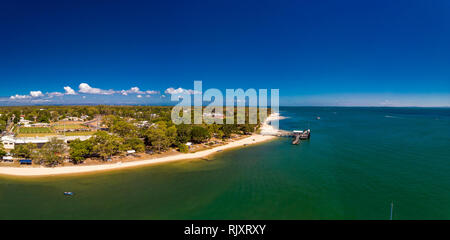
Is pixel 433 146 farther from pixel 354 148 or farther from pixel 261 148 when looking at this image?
pixel 261 148

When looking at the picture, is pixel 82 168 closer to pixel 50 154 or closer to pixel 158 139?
pixel 50 154

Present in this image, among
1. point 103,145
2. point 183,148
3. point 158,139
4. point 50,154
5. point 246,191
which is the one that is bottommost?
point 246,191

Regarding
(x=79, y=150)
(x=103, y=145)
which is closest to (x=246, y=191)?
(x=103, y=145)

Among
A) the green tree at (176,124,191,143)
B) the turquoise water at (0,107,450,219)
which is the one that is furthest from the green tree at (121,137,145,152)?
the green tree at (176,124,191,143)

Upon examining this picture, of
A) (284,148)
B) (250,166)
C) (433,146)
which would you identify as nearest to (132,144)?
(250,166)

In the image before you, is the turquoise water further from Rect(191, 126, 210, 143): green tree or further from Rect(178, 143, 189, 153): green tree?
Rect(191, 126, 210, 143): green tree
